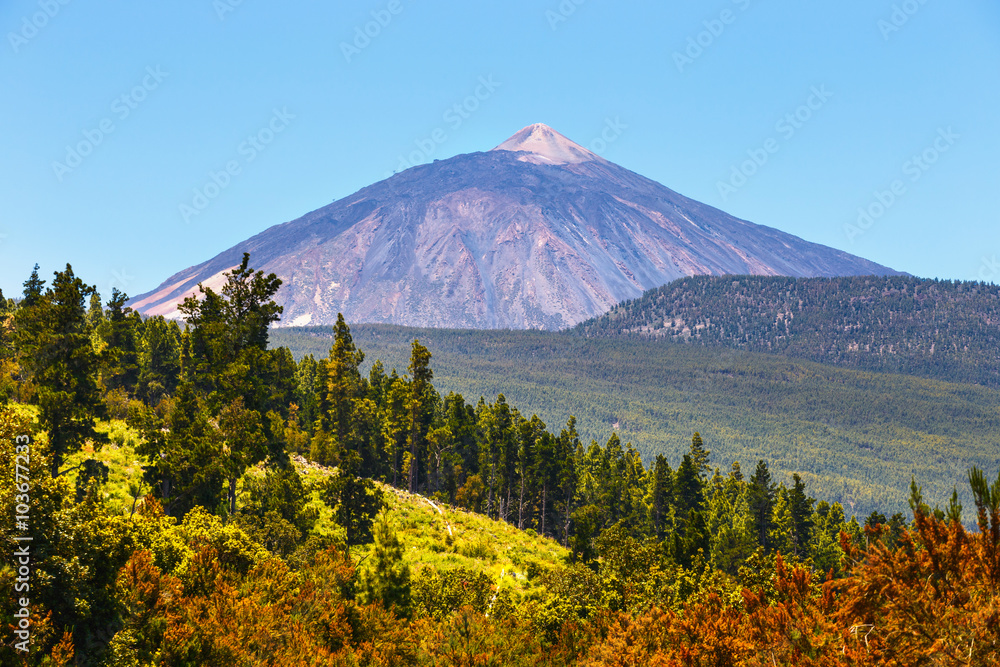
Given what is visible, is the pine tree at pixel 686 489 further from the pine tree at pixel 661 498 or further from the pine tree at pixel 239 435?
the pine tree at pixel 239 435

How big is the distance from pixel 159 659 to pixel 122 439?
84.7 feet

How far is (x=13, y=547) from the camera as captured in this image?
15766 mm

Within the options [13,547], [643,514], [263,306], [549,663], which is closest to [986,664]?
[549,663]

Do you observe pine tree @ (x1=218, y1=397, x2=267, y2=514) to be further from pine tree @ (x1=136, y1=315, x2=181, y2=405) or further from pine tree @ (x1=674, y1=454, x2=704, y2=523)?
pine tree @ (x1=674, y1=454, x2=704, y2=523)

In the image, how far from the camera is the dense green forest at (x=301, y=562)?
49.3ft

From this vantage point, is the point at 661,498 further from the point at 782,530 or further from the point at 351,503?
the point at 351,503

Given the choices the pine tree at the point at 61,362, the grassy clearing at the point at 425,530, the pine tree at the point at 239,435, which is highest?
the pine tree at the point at 61,362

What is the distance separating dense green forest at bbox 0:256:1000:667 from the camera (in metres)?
15.0

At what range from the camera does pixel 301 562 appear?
27859mm

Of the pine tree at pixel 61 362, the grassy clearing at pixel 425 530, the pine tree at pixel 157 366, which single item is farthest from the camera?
the pine tree at pixel 157 366

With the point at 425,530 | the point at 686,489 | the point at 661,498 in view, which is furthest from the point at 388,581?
the point at 661,498

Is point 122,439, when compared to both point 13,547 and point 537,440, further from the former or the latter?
point 537,440

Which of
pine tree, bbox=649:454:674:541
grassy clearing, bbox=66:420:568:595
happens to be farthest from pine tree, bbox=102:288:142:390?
pine tree, bbox=649:454:674:541

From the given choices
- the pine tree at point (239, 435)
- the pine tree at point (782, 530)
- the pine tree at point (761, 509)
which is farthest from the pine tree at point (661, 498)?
the pine tree at point (239, 435)
